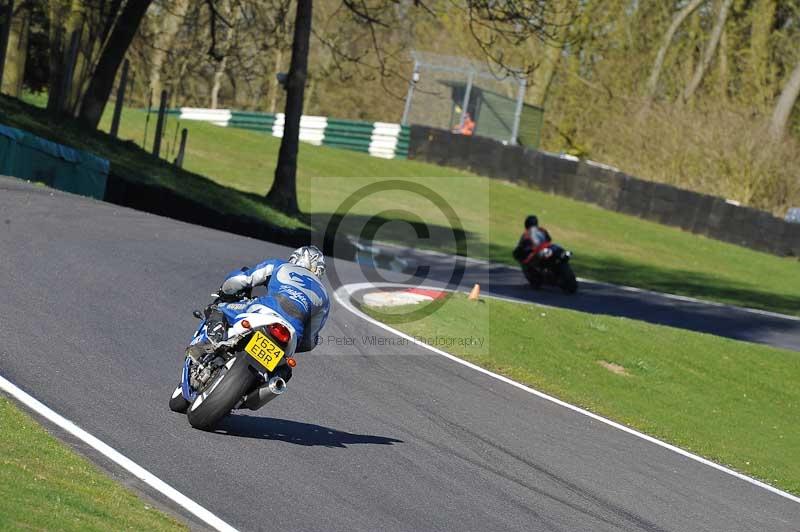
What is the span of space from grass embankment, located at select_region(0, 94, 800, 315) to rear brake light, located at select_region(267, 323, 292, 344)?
12.2 metres

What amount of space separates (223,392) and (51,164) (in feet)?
35.6

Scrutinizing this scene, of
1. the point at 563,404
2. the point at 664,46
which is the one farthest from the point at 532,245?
the point at 664,46

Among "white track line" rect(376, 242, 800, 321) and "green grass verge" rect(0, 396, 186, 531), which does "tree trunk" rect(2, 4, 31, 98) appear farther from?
"green grass verge" rect(0, 396, 186, 531)

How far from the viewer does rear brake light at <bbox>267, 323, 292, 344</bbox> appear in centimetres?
739

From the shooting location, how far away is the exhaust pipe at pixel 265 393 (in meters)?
7.45

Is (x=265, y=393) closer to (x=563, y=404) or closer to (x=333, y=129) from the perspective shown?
(x=563, y=404)

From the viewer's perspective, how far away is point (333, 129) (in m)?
43.6

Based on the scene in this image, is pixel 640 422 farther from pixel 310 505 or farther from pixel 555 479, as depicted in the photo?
pixel 310 505

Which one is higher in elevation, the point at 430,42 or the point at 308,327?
the point at 430,42

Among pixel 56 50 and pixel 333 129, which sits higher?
pixel 56 50

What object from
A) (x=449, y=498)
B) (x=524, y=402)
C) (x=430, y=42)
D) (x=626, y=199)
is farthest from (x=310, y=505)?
(x=430, y=42)

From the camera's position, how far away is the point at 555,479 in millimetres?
8266

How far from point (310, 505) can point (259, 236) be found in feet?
42.8

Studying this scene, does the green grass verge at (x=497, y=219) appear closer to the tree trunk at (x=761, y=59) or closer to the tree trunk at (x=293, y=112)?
the tree trunk at (x=293, y=112)
